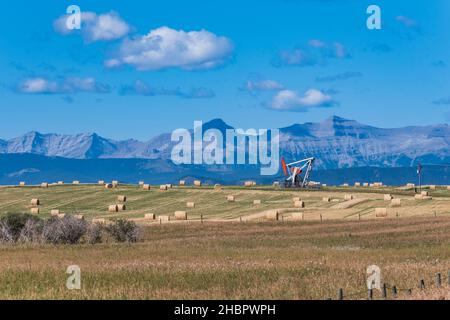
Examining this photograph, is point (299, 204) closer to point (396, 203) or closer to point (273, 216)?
point (396, 203)

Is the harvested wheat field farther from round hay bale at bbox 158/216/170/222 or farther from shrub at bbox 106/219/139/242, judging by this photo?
shrub at bbox 106/219/139/242

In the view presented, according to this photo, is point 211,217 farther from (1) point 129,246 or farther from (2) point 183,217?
(1) point 129,246

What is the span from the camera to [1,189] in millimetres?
126125

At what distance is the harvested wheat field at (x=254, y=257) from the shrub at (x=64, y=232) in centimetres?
217

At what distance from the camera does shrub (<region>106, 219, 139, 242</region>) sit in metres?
58.5

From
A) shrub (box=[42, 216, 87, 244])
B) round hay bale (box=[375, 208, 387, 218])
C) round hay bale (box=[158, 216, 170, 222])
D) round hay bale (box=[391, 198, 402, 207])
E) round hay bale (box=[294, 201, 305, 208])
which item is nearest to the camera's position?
shrub (box=[42, 216, 87, 244])

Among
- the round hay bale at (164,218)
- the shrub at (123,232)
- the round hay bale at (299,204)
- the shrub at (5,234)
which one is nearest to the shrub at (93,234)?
the shrub at (123,232)

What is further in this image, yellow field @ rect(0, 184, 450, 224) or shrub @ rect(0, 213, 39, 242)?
yellow field @ rect(0, 184, 450, 224)

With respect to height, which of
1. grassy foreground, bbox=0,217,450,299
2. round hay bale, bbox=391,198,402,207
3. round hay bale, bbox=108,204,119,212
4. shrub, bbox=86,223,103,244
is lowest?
grassy foreground, bbox=0,217,450,299

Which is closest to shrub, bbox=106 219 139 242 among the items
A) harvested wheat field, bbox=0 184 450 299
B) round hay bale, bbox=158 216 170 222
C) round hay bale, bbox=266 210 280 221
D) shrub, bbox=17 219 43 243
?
harvested wheat field, bbox=0 184 450 299

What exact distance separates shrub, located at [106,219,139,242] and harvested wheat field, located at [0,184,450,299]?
94.8 inches

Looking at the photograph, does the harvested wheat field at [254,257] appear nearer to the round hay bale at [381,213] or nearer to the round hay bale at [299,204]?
the round hay bale at [299,204]

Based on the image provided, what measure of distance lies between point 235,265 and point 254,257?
5617 millimetres

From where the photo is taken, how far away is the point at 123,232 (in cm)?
5872
